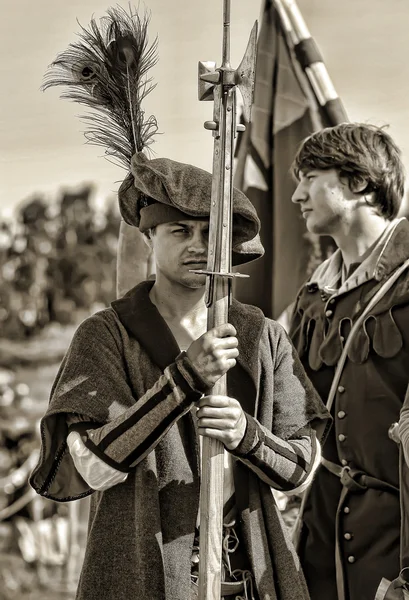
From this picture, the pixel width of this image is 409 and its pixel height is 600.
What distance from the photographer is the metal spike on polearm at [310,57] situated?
4.55 m

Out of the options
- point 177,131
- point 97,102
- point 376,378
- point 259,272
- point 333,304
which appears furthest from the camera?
point 177,131

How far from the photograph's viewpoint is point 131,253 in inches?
147

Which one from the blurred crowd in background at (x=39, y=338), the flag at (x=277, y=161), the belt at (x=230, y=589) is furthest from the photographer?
the blurred crowd in background at (x=39, y=338)

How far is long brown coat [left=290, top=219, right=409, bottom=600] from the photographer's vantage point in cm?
328

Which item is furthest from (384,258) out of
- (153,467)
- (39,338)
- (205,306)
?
(39,338)

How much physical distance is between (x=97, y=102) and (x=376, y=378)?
122 centimetres

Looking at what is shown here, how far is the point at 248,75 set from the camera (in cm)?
252

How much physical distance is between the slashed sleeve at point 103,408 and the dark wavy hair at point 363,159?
1220 mm

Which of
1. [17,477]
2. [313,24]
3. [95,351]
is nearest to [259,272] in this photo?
[313,24]

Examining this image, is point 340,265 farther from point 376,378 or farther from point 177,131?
point 177,131

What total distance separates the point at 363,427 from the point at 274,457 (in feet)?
2.99

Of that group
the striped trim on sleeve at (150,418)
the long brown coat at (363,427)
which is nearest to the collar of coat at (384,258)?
the long brown coat at (363,427)

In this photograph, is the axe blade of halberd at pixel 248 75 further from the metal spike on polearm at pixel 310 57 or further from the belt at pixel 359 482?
the metal spike on polearm at pixel 310 57

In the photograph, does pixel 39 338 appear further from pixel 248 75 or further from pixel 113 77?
pixel 248 75
